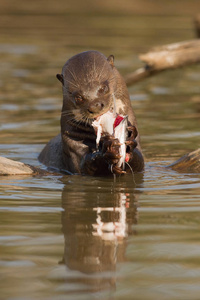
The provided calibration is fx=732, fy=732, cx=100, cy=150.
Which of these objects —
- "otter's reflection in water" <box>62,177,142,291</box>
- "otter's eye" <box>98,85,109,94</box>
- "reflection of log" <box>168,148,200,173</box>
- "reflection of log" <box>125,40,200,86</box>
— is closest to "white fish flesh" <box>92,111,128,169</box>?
"otter's eye" <box>98,85,109,94</box>

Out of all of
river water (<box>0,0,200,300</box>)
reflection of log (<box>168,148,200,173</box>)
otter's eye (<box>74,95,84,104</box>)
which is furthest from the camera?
reflection of log (<box>168,148,200,173</box>)

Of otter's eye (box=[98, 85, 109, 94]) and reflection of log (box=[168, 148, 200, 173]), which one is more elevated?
otter's eye (box=[98, 85, 109, 94])

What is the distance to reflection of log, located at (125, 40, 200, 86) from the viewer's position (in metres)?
9.55

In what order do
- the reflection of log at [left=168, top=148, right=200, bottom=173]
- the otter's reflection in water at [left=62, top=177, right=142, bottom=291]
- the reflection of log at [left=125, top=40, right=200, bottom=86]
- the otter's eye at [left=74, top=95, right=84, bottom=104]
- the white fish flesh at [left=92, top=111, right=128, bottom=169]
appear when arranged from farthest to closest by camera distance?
the reflection of log at [left=125, top=40, right=200, bottom=86]
the reflection of log at [left=168, top=148, right=200, bottom=173]
the otter's eye at [left=74, top=95, right=84, bottom=104]
the white fish flesh at [left=92, top=111, right=128, bottom=169]
the otter's reflection in water at [left=62, top=177, right=142, bottom=291]

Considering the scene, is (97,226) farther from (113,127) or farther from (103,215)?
(113,127)

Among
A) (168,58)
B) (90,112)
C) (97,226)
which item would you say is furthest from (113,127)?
(168,58)

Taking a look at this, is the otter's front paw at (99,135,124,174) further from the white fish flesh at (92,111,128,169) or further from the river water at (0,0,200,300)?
the river water at (0,0,200,300)

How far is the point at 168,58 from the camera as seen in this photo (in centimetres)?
962

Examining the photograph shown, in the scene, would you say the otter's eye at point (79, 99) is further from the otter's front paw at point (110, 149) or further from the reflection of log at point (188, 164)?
the reflection of log at point (188, 164)

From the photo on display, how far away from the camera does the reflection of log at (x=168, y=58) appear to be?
31.3ft

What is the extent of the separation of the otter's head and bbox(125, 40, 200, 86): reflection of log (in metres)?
→ 3.41

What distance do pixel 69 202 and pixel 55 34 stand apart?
51.7 feet

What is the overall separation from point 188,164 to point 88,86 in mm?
1341

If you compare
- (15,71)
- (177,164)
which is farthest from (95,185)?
(15,71)
